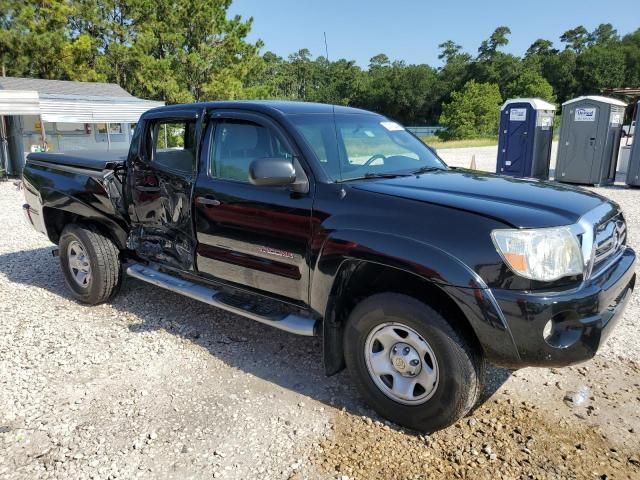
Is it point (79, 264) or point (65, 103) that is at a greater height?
point (65, 103)

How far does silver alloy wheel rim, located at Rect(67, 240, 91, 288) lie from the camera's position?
16.5 feet

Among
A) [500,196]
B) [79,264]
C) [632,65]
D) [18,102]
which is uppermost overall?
[632,65]

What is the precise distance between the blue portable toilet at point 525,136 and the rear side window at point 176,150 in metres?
12.0

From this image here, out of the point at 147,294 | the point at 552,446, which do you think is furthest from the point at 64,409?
the point at 552,446

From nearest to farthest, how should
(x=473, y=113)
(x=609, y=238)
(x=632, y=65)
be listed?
(x=609, y=238) < (x=473, y=113) < (x=632, y=65)

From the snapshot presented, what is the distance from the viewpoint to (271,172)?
10.2ft

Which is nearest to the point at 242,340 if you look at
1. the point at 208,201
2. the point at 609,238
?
the point at 208,201

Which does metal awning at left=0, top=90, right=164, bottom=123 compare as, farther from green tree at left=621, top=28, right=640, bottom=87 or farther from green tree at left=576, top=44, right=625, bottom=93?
green tree at left=621, top=28, right=640, bottom=87

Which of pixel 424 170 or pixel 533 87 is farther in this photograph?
pixel 533 87

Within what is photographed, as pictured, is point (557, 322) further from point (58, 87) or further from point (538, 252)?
point (58, 87)

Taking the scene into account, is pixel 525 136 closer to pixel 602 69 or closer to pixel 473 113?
pixel 473 113

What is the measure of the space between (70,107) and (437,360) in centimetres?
1720

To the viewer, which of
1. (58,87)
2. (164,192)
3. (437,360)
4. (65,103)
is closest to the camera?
(437,360)

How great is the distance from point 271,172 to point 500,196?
136 centimetres
